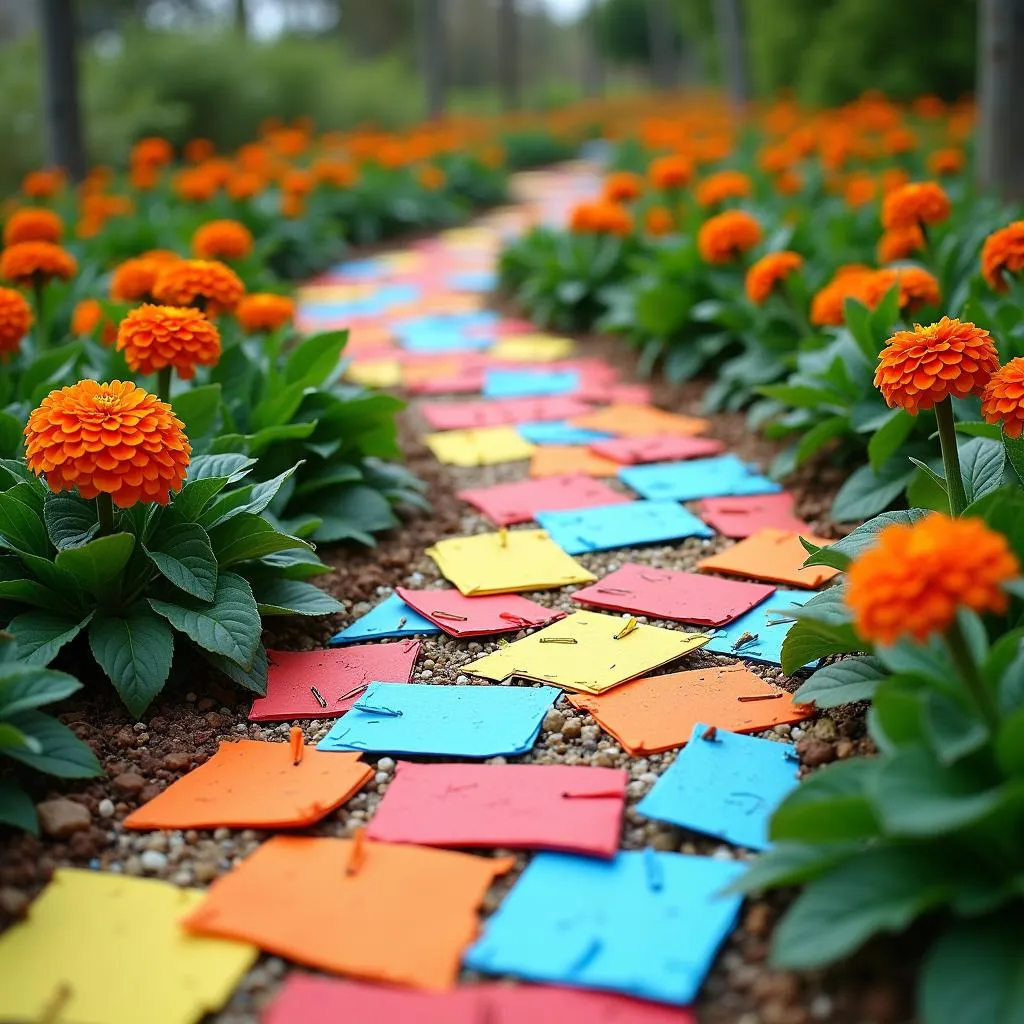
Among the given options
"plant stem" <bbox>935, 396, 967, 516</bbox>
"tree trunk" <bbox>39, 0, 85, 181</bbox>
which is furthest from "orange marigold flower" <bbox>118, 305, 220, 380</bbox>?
"tree trunk" <bbox>39, 0, 85, 181</bbox>

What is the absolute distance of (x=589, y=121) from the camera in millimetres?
18672

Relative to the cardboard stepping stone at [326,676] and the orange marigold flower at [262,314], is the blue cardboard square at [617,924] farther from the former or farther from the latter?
the orange marigold flower at [262,314]

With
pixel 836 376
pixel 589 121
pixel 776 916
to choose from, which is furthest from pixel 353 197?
pixel 589 121

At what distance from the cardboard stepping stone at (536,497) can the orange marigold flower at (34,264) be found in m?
1.57

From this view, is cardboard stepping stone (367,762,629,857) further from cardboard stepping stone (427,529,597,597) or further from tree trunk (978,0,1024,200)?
tree trunk (978,0,1024,200)

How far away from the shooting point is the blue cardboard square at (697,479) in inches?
144

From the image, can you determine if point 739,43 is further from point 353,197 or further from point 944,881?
point 944,881

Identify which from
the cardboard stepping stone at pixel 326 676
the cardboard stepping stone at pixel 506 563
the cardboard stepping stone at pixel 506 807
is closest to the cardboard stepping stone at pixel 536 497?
the cardboard stepping stone at pixel 506 563

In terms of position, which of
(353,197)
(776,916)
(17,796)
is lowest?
(776,916)

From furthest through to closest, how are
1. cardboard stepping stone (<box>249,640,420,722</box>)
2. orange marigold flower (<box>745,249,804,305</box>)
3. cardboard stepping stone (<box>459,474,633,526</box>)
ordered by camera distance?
orange marigold flower (<box>745,249,804,305</box>) → cardboard stepping stone (<box>459,474,633,526</box>) → cardboard stepping stone (<box>249,640,420,722</box>)

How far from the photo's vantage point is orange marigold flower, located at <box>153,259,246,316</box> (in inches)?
127

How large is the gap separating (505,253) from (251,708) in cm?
515

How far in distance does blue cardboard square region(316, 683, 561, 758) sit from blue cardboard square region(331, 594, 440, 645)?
0.28m

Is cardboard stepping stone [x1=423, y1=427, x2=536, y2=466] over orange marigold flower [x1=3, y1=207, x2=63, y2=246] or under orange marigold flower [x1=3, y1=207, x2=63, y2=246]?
under
